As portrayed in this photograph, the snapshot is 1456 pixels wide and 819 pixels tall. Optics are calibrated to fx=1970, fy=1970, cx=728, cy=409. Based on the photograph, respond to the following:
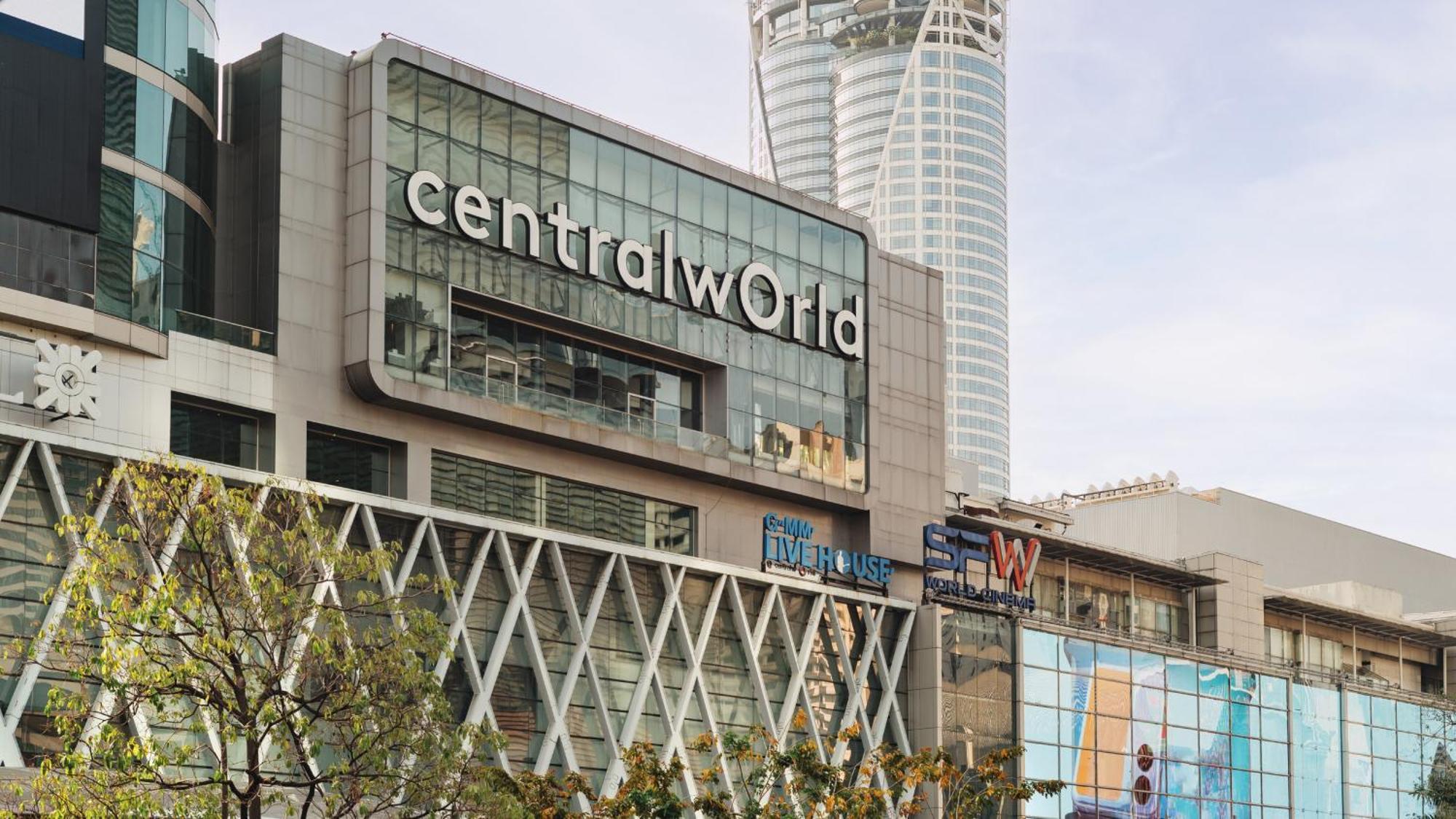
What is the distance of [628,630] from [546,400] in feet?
28.8

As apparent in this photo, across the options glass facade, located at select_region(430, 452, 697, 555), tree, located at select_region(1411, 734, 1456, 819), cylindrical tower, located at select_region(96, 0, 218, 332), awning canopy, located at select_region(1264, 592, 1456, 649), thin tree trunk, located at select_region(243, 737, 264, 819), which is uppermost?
cylindrical tower, located at select_region(96, 0, 218, 332)

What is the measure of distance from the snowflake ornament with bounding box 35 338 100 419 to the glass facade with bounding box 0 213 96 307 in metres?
1.53

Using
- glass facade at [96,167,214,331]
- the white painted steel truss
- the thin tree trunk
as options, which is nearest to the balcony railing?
glass facade at [96,167,214,331]

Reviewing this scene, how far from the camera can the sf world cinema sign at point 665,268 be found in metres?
67.6

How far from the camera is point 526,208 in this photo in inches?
2744

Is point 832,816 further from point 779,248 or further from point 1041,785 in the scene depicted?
point 779,248

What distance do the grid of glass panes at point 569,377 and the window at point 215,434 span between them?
7.55 meters

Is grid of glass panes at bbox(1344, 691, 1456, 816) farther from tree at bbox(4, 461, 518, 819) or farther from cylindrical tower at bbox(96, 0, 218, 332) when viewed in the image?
tree at bbox(4, 461, 518, 819)

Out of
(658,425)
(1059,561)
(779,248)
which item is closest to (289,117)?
(658,425)

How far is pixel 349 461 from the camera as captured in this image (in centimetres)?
6519

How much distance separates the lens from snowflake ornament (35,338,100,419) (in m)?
55.2

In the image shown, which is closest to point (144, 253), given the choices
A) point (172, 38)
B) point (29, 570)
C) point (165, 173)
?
point (165, 173)

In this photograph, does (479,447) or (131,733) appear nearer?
(131,733)

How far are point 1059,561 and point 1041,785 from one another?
49.0 meters
